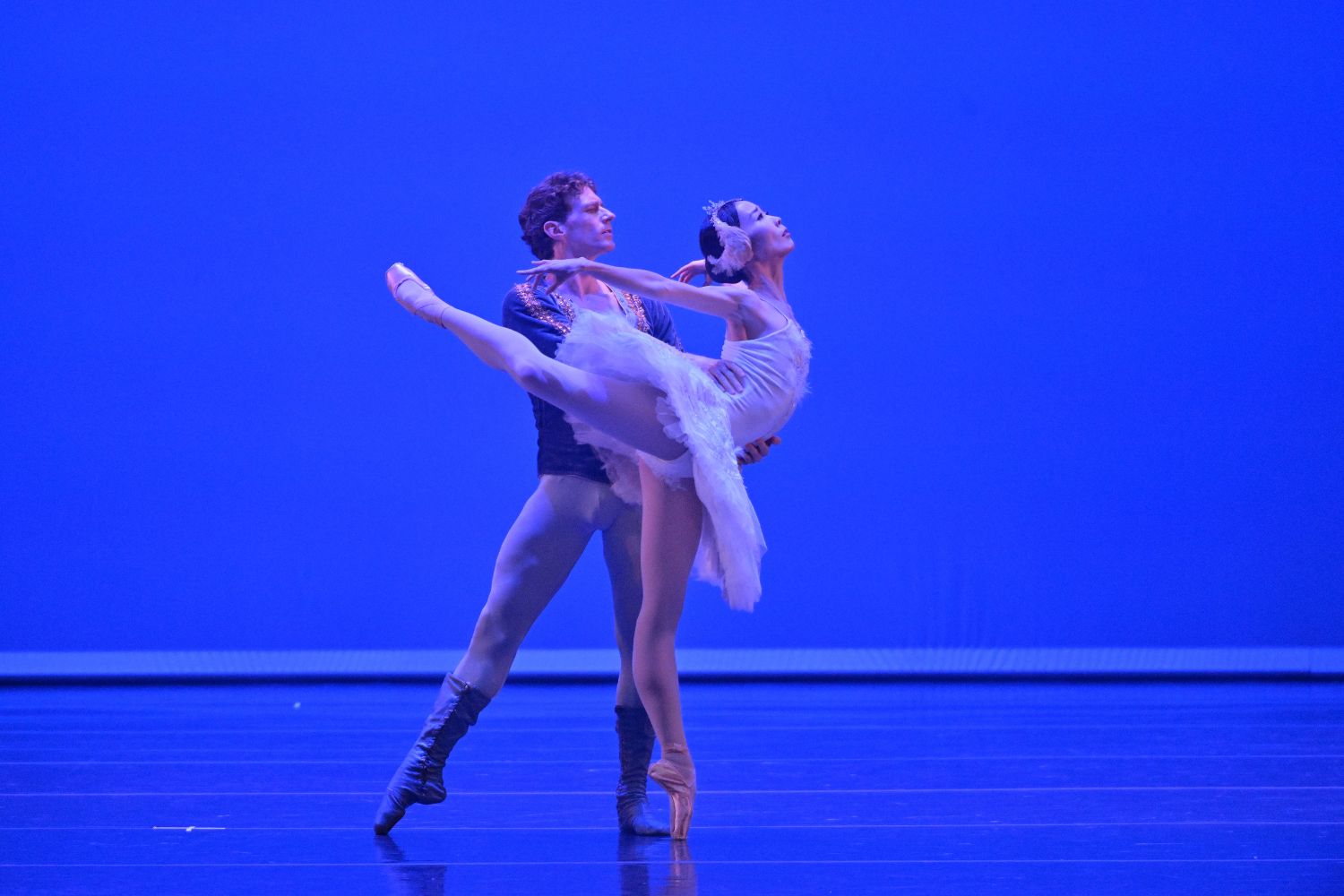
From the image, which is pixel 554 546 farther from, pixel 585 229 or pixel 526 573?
pixel 585 229

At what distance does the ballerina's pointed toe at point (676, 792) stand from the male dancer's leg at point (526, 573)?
32 centimetres

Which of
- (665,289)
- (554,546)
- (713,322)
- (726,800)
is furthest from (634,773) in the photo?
(713,322)

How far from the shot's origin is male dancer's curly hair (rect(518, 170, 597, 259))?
2445mm

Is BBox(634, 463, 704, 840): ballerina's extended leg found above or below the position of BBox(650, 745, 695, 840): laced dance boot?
above

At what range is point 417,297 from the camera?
2.31 m

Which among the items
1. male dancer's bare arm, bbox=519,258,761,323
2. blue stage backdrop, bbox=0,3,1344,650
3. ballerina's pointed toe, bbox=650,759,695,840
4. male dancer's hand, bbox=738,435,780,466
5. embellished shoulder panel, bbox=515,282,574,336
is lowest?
ballerina's pointed toe, bbox=650,759,695,840

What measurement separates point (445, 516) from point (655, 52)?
1.90 m

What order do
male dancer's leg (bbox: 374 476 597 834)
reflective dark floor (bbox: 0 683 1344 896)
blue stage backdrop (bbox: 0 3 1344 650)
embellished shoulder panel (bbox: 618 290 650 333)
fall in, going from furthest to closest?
blue stage backdrop (bbox: 0 3 1344 650) < embellished shoulder panel (bbox: 618 290 650 333) < male dancer's leg (bbox: 374 476 597 834) < reflective dark floor (bbox: 0 683 1344 896)

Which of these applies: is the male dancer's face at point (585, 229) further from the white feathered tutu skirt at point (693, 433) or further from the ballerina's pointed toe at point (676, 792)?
the ballerina's pointed toe at point (676, 792)

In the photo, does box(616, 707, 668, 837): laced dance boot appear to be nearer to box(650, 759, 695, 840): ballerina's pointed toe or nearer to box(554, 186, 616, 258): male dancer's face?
box(650, 759, 695, 840): ballerina's pointed toe

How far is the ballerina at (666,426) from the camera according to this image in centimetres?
214

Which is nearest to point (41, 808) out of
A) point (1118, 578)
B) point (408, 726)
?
point (408, 726)

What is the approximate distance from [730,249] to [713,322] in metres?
2.60

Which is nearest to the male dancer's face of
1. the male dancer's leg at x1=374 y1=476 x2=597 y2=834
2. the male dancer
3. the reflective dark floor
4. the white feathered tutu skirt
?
the male dancer
